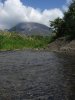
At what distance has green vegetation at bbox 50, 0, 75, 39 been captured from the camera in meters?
66.1

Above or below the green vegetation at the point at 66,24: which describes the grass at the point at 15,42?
below

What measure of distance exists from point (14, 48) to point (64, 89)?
1711 inches

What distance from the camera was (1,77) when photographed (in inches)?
1012

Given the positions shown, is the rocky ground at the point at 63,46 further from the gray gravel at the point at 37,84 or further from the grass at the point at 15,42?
the gray gravel at the point at 37,84

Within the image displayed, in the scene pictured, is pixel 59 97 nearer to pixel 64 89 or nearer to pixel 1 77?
pixel 64 89

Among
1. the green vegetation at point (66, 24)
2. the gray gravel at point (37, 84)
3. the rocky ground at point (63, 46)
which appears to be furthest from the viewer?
the green vegetation at point (66, 24)

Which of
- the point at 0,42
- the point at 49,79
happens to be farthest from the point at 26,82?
the point at 0,42

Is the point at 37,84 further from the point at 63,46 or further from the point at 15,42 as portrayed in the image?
the point at 15,42

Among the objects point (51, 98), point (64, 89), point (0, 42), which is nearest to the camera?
point (51, 98)

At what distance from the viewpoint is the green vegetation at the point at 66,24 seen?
6606 cm

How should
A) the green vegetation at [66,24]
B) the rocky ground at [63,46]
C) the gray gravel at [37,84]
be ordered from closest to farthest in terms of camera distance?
the gray gravel at [37,84], the rocky ground at [63,46], the green vegetation at [66,24]

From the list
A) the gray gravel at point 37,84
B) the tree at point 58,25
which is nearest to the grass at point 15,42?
the tree at point 58,25

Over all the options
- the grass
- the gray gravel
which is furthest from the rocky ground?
the gray gravel

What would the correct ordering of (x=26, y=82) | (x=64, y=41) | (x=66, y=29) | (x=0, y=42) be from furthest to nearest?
(x=66, y=29) → (x=64, y=41) → (x=0, y=42) → (x=26, y=82)
